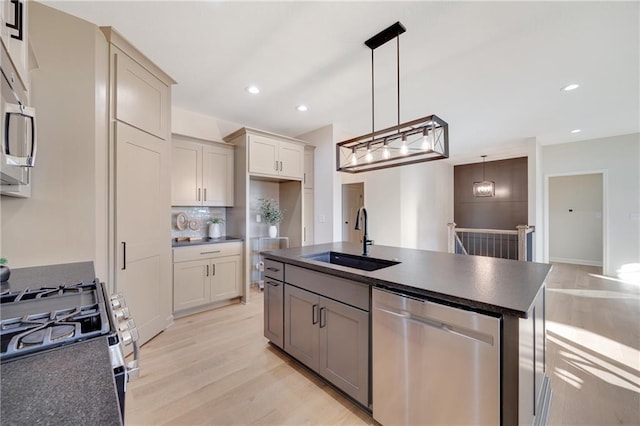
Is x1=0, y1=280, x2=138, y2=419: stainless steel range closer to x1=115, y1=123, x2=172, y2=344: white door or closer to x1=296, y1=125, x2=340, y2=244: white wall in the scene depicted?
x1=115, y1=123, x2=172, y2=344: white door

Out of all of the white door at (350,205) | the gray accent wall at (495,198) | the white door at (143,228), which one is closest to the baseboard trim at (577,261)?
the gray accent wall at (495,198)

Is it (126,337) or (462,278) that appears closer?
(126,337)

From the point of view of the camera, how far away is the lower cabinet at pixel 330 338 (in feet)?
5.32

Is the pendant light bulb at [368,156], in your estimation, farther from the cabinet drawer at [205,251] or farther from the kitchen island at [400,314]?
the cabinet drawer at [205,251]

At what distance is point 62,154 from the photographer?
6.18ft

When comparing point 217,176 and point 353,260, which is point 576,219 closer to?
point 353,260

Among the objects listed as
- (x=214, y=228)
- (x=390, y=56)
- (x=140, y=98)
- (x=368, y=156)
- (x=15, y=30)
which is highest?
(x=390, y=56)

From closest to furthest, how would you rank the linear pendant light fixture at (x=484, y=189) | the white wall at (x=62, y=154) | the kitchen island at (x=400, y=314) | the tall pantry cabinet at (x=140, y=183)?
the kitchen island at (x=400, y=314)
the white wall at (x=62, y=154)
the tall pantry cabinet at (x=140, y=183)
the linear pendant light fixture at (x=484, y=189)

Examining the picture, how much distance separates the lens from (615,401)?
1.78 meters

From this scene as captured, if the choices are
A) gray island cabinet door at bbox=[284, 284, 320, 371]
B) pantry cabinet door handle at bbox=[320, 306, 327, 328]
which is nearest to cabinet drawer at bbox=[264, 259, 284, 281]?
gray island cabinet door at bbox=[284, 284, 320, 371]

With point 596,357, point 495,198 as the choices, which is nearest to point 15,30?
point 596,357

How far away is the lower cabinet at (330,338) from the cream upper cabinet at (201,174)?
2.09m

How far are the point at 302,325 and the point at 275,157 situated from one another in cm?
260

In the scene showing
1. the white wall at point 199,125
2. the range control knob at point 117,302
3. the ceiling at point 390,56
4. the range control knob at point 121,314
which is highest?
the ceiling at point 390,56
